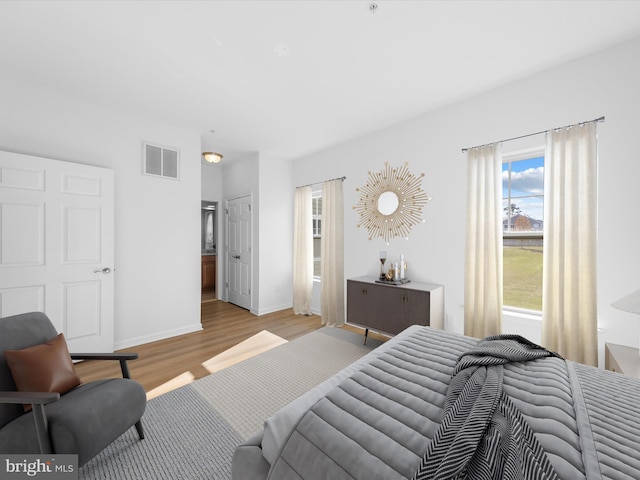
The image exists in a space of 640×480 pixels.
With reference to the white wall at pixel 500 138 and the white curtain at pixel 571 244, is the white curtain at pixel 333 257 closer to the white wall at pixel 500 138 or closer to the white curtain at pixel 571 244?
the white wall at pixel 500 138

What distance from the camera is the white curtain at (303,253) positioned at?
183 inches

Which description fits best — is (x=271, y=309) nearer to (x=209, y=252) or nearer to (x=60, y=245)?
(x=209, y=252)

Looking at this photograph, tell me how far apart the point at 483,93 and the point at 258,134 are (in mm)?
2801

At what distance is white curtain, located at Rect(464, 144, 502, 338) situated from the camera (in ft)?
8.51

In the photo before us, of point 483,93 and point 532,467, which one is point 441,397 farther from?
point 483,93

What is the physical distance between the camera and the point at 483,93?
2732 mm

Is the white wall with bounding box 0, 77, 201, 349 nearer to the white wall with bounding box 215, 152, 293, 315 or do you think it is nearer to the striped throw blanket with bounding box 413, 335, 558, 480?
the white wall with bounding box 215, 152, 293, 315

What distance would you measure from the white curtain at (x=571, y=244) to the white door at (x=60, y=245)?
14.5ft

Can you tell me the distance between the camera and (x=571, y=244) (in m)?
2.18

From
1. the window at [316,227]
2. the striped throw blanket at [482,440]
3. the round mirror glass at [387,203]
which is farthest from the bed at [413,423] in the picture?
the window at [316,227]

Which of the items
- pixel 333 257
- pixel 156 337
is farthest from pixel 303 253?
pixel 156 337

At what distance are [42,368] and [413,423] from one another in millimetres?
1918

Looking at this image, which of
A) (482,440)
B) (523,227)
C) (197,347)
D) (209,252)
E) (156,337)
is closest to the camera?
(482,440)

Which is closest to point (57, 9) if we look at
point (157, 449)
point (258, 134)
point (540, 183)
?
point (258, 134)
